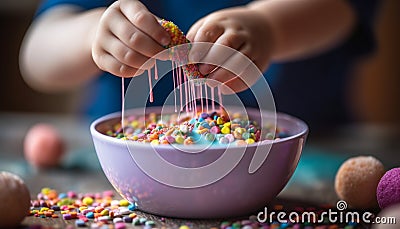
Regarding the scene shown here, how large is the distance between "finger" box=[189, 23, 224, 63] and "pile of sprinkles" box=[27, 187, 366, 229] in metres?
0.17

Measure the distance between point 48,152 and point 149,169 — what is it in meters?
0.34

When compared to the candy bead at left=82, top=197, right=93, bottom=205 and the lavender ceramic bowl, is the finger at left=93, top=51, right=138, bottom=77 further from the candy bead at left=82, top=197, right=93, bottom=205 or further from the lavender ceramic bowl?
the candy bead at left=82, top=197, right=93, bottom=205

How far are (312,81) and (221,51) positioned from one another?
2.12ft

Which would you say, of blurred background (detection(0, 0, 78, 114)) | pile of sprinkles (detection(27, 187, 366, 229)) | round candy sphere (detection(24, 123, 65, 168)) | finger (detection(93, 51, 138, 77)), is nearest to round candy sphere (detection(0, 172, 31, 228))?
pile of sprinkles (detection(27, 187, 366, 229))

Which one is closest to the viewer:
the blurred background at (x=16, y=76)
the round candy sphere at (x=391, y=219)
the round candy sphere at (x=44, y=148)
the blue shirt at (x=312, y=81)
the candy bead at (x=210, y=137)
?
the round candy sphere at (x=391, y=219)

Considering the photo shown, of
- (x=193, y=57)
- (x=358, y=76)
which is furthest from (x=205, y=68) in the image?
(x=358, y=76)

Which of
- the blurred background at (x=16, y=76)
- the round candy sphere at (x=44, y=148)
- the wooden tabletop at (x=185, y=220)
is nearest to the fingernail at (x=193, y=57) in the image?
the wooden tabletop at (x=185, y=220)

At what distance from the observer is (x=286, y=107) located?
118 centimetres

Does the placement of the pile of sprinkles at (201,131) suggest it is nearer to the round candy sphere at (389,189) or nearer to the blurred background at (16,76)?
the round candy sphere at (389,189)

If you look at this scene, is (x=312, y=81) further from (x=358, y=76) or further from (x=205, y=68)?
(x=205, y=68)

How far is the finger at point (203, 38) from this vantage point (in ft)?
1.92

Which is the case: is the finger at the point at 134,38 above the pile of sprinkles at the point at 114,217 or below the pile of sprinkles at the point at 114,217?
above

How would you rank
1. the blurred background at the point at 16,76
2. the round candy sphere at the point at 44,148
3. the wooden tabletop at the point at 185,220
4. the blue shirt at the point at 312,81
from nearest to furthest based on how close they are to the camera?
the wooden tabletop at the point at 185,220, the round candy sphere at the point at 44,148, the blue shirt at the point at 312,81, the blurred background at the point at 16,76

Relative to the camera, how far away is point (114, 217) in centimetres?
61
